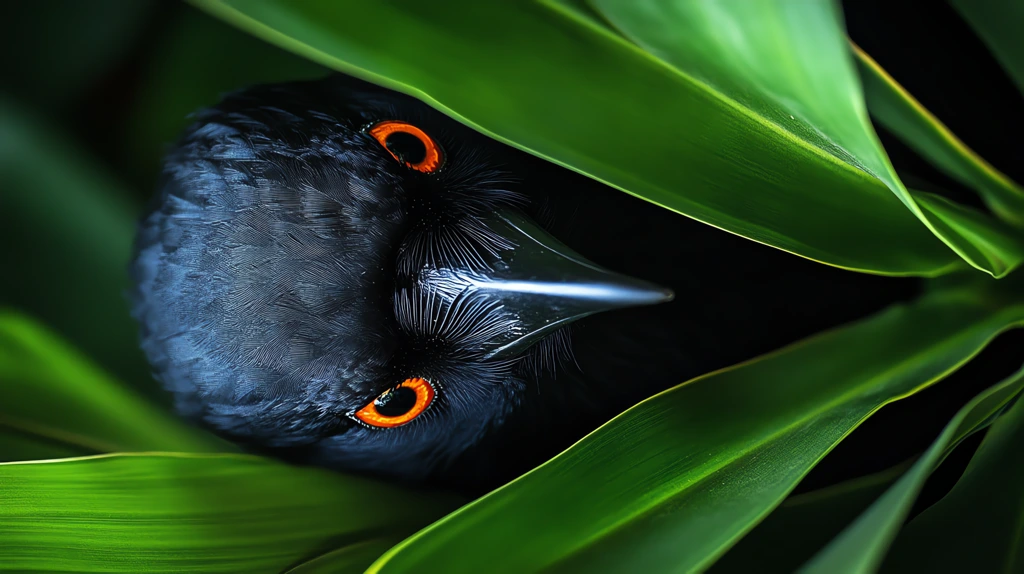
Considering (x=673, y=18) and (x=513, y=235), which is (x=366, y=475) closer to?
(x=513, y=235)

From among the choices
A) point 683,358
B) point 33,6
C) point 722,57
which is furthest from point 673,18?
point 33,6

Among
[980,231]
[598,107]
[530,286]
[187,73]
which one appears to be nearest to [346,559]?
[530,286]

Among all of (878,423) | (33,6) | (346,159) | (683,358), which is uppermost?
(33,6)

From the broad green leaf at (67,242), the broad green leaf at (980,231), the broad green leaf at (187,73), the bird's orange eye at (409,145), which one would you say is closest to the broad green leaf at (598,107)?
the broad green leaf at (980,231)

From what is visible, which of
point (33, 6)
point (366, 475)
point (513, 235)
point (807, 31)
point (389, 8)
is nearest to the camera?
point (807, 31)

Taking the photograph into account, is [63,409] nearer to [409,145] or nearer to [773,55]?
[409,145]

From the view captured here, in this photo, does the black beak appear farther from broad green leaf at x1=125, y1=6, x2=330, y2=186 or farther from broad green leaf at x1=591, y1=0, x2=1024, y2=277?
broad green leaf at x1=125, y1=6, x2=330, y2=186
